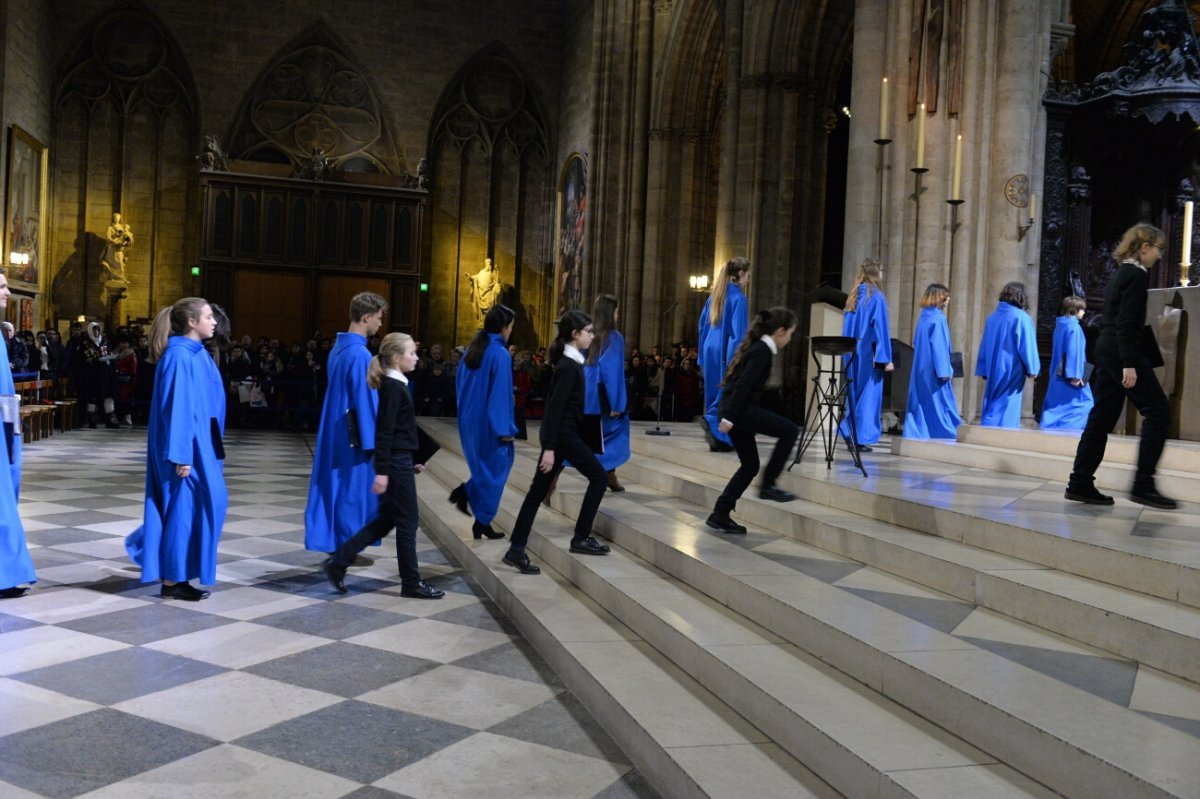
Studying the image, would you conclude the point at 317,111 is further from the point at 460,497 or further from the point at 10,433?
the point at 10,433

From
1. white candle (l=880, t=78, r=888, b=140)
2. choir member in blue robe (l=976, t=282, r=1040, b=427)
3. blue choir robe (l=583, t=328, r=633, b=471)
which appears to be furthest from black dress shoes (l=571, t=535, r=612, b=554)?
choir member in blue robe (l=976, t=282, r=1040, b=427)

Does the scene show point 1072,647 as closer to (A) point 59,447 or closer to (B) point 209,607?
(B) point 209,607

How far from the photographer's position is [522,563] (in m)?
6.09

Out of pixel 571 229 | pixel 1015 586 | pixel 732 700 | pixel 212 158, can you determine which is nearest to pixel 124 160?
pixel 212 158

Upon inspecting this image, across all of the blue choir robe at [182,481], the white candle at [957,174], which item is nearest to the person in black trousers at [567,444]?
the blue choir robe at [182,481]

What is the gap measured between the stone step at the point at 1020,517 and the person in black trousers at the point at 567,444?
5.21 ft

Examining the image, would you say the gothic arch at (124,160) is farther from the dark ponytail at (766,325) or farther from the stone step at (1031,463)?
the dark ponytail at (766,325)

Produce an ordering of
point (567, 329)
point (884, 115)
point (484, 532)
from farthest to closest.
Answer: point (884, 115) → point (484, 532) → point (567, 329)

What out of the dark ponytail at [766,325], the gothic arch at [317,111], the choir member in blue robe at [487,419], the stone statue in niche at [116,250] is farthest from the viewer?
the gothic arch at [317,111]

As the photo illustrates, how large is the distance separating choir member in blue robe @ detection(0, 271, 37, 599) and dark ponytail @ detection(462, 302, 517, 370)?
261 cm

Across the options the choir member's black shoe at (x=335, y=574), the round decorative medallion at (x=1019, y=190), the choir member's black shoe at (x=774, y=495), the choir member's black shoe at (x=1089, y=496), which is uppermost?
the round decorative medallion at (x=1019, y=190)

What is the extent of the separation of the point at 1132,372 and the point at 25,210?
24717 mm

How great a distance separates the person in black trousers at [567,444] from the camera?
589 cm

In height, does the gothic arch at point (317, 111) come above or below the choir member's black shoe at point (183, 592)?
above
